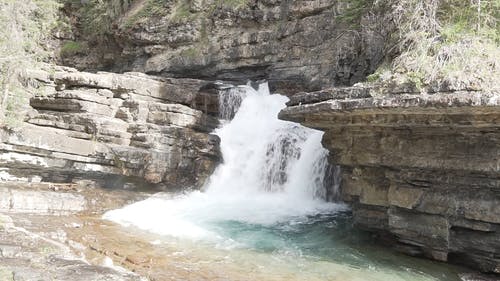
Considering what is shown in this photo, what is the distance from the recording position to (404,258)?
8398 mm

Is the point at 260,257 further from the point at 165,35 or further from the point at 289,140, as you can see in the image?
the point at 165,35

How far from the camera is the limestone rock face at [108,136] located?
1160 cm

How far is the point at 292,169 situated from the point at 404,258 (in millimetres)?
5874

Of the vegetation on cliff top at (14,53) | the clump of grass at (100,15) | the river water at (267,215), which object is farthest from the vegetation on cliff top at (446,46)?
the clump of grass at (100,15)

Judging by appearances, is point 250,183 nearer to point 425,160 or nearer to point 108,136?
point 108,136

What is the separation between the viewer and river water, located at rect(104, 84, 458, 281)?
765cm

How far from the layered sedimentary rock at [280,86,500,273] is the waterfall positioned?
10.7 feet

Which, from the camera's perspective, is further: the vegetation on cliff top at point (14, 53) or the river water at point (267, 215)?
the vegetation on cliff top at point (14, 53)

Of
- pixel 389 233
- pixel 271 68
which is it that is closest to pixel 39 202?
pixel 389 233

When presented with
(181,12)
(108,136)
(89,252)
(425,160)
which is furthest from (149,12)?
(425,160)

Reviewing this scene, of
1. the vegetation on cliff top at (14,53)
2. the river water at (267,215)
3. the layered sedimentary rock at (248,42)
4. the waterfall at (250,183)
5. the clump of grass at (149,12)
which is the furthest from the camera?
the clump of grass at (149,12)

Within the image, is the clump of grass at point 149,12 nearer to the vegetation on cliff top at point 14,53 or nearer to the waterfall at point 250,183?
the waterfall at point 250,183

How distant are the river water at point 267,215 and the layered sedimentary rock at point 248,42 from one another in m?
1.53

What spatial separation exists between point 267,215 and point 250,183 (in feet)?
9.50
